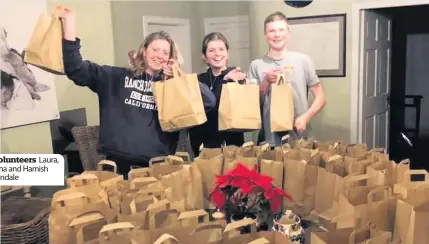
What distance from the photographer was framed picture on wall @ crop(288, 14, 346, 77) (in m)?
3.62

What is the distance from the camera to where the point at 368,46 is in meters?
3.72

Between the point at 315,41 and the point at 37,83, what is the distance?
7.26ft

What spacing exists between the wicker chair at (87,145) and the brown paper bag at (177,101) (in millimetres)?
752

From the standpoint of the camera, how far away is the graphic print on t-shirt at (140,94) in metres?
2.42

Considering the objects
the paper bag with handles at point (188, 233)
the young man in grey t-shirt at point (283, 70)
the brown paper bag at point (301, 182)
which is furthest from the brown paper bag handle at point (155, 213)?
the young man in grey t-shirt at point (283, 70)

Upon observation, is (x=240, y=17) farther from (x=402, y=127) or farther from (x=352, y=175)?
(x=352, y=175)

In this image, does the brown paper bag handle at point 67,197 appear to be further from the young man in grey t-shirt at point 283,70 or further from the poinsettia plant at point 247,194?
the young man in grey t-shirt at point 283,70

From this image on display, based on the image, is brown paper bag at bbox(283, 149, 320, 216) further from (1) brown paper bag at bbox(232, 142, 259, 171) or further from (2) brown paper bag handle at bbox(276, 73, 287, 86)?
(2) brown paper bag handle at bbox(276, 73, 287, 86)

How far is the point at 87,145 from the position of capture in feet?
9.50

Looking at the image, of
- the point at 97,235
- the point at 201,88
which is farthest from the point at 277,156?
the point at 97,235

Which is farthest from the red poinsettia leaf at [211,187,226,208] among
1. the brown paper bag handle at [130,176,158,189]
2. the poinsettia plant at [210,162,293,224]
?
the brown paper bag handle at [130,176,158,189]

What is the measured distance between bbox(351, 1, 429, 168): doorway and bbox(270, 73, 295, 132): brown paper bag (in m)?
1.20

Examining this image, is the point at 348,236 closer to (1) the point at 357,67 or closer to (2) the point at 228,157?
(2) the point at 228,157
